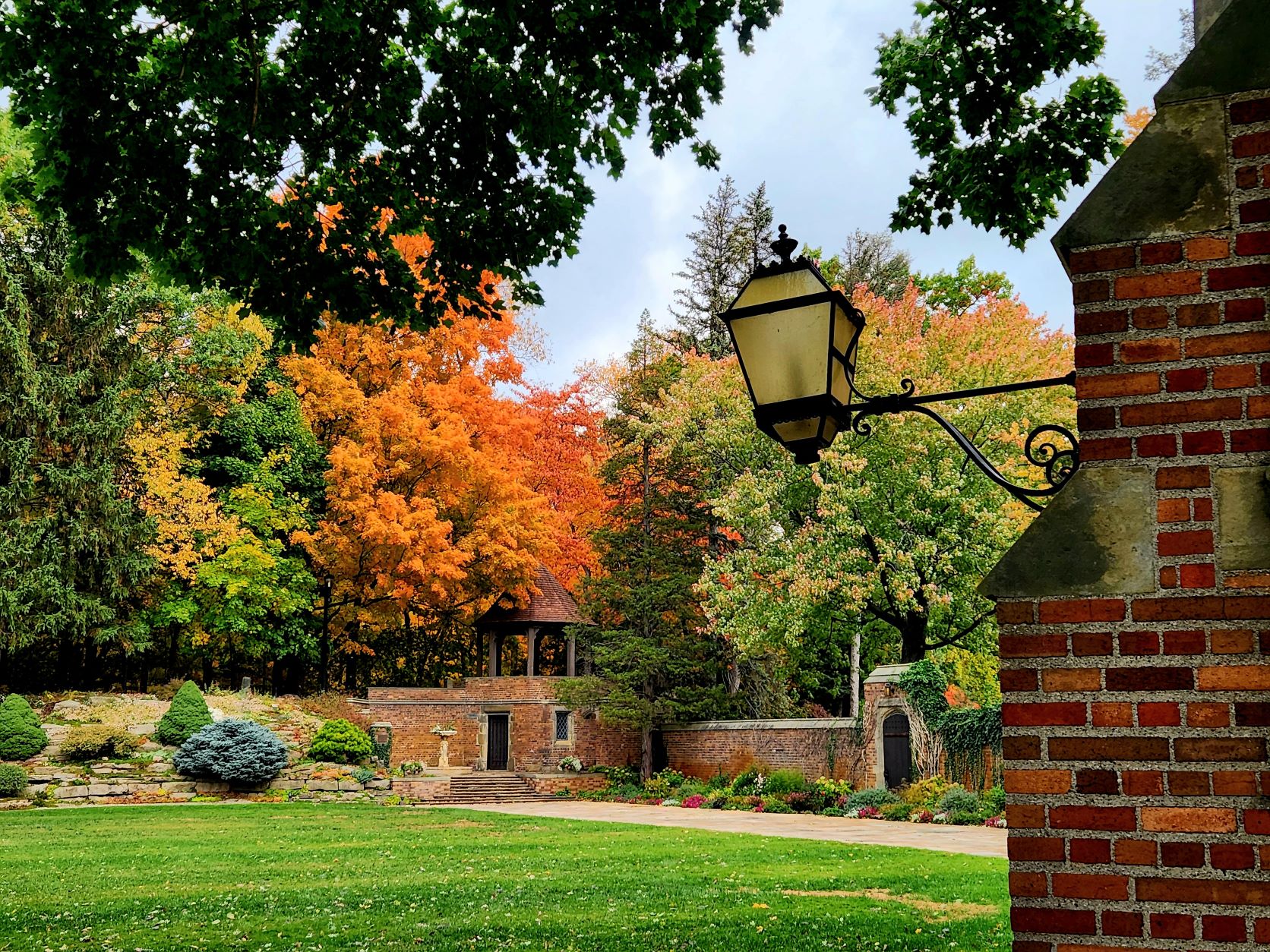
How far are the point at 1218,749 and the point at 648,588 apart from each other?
25279mm

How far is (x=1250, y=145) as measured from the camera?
2.60 metres

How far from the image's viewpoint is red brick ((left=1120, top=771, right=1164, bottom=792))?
2457 mm

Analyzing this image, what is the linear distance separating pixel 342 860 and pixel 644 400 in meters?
18.9

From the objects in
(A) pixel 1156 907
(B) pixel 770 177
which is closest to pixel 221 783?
(A) pixel 1156 907

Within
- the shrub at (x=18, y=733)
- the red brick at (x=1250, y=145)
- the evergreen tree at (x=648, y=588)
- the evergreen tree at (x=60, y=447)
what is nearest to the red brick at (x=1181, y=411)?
the red brick at (x=1250, y=145)

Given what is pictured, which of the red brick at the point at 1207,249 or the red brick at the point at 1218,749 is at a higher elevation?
the red brick at the point at 1207,249

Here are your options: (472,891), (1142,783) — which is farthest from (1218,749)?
(472,891)

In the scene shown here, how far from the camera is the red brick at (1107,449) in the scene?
2.58m

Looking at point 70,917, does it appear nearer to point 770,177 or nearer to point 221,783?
point 221,783

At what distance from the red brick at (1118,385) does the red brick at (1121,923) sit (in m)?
1.24

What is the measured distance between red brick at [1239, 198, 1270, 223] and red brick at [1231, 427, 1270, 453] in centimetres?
52

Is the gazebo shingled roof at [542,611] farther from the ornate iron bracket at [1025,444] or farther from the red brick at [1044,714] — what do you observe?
the red brick at [1044,714]

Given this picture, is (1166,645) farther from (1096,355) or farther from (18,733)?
(18,733)

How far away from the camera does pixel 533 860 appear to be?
1212cm
